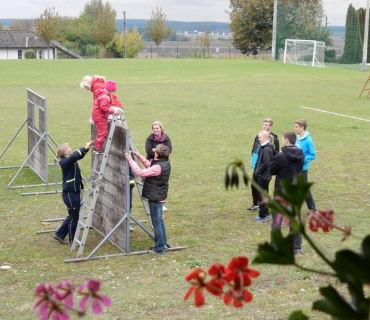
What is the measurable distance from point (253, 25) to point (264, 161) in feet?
214

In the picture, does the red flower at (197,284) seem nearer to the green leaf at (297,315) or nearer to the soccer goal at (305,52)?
the green leaf at (297,315)

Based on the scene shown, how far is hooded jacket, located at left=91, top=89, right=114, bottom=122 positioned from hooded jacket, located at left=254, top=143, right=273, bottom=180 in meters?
2.61

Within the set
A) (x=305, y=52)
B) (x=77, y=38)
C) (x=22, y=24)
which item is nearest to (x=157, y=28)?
(x=77, y=38)

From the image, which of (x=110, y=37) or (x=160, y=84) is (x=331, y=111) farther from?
(x=110, y=37)

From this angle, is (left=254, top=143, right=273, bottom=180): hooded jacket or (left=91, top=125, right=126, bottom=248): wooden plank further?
(left=254, top=143, right=273, bottom=180): hooded jacket

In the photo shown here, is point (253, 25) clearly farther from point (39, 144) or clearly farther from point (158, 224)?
point (158, 224)

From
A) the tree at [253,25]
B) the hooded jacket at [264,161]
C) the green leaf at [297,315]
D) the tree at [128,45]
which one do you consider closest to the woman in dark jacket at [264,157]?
the hooded jacket at [264,161]

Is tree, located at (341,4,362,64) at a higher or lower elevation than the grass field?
higher

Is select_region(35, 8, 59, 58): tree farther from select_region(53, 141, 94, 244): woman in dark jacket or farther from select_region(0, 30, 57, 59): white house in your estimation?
select_region(53, 141, 94, 244): woman in dark jacket

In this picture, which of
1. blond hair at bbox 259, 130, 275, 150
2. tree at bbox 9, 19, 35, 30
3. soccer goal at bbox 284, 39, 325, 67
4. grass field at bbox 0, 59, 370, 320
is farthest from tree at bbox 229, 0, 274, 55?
tree at bbox 9, 19, 35, 30

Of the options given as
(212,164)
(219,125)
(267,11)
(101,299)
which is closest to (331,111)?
(219,125)

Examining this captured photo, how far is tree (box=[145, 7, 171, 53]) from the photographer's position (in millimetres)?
88812

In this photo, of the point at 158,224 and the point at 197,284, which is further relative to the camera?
the point at 158,224

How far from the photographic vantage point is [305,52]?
57.2 m
